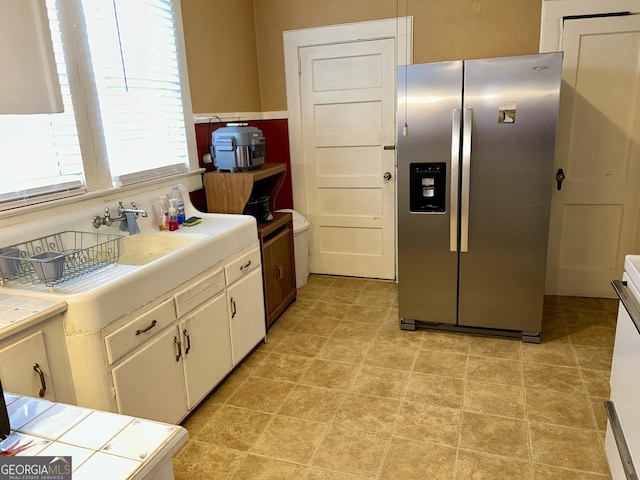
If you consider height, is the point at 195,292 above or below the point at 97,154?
below

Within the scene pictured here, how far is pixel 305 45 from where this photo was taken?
12.9ft

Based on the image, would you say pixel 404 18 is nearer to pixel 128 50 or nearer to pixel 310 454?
pixel 128 50

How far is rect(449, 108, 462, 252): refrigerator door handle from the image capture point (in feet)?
9.11

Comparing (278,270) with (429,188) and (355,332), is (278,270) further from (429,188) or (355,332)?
(429,188)

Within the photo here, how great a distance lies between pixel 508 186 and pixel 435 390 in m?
1.27

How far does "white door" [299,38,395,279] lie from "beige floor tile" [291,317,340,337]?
933mm

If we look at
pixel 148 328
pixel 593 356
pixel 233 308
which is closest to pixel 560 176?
pixel 593 356

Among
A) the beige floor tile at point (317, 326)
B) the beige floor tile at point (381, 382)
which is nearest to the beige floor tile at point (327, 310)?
the beige floor tile at point (317, 326)

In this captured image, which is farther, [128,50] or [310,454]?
Result: [128,50]

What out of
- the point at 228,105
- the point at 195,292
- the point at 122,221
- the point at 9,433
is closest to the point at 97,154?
the point at 122,221

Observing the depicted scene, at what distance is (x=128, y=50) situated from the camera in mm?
2570

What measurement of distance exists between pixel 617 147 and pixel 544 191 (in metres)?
1.13

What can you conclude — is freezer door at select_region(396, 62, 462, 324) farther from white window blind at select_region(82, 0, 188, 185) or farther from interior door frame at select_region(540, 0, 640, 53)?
white window blind at select_region(82, 0, 188, 185)

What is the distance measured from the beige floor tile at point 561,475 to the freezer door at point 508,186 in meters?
1.16
